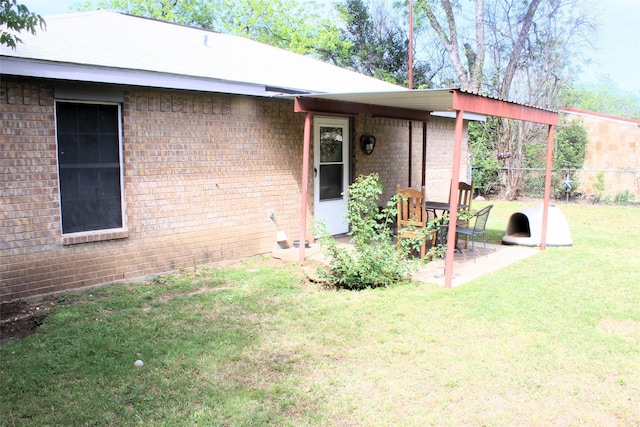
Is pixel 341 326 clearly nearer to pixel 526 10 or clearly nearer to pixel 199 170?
pixel 199 170

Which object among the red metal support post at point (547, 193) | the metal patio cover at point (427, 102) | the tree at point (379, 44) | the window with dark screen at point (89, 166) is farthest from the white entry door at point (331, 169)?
the tree at point (379, 44)

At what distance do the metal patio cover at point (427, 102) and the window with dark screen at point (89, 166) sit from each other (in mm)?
2536

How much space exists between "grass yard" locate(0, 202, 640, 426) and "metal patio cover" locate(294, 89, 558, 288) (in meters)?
1.32

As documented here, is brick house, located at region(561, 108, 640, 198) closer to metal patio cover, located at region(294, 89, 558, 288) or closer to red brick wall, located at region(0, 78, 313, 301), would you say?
metal patio cover, located at region(294, 89, 558, 288)

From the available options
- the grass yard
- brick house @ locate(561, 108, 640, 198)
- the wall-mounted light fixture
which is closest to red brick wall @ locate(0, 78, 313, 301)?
the grass yard

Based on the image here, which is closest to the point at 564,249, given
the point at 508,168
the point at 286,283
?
the point at 286,283

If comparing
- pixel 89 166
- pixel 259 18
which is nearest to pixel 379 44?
pixel 259 18

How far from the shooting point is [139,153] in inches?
268

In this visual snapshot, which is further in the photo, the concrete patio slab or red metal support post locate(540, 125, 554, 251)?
red metal support post locate(540, 125, 554, 251)

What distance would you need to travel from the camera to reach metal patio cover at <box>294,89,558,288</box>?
6.50 metres

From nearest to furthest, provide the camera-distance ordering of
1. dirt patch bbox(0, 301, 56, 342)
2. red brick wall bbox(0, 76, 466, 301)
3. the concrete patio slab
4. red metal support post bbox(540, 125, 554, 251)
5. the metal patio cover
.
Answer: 1. dirt patch bbox(0, 301, 56, 342)
2. red brick wall bbox(0, 76, 466, 301)
3. the metal patio cover
4. the concrete patio slab
5. red metal support post bbox(540, 125, 554, 251)

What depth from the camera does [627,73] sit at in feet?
202

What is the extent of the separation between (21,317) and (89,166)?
1.94 meters

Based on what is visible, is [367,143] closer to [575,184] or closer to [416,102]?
[416,102]
